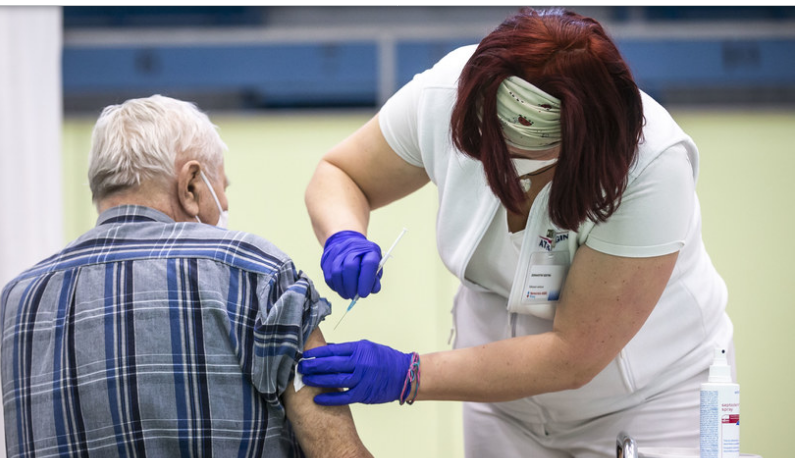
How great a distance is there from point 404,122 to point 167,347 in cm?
63

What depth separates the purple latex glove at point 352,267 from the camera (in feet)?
4.32

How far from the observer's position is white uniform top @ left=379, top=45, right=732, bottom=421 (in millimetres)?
1343

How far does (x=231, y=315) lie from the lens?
1.14 meters

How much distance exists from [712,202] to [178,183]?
2.22 m

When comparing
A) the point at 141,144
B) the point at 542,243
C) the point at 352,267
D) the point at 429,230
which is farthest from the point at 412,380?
the point at 429,230

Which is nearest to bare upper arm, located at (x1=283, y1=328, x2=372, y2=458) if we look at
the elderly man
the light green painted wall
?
the elderly man

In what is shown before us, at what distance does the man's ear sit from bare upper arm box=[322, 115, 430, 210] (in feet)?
1.18

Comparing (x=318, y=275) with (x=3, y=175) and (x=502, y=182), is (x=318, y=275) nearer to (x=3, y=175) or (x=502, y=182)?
(x=3, y=175)

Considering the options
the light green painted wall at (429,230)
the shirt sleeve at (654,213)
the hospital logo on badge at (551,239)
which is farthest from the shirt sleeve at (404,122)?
the light green painted wall at (429,230)

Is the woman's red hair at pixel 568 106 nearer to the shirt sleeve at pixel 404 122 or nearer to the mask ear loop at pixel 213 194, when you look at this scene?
the shirt sleeve at pixel 404 122

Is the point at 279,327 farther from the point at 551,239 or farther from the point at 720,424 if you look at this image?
the point at 720,424

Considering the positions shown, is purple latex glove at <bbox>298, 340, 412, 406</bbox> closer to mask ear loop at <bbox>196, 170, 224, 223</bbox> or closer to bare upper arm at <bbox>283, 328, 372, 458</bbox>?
bare upper arm at <bbox>283, 328, 372, 458</bbox>

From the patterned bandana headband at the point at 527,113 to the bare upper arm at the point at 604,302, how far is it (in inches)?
9.6

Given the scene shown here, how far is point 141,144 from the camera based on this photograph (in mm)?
1241
